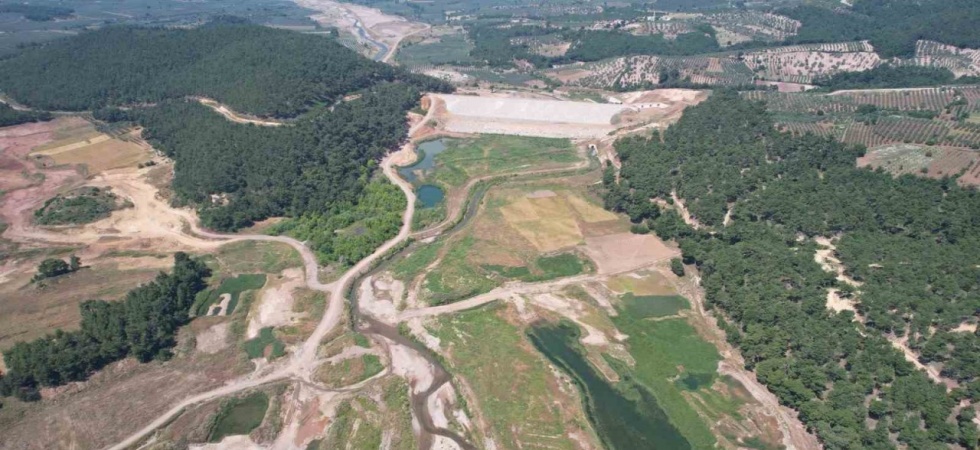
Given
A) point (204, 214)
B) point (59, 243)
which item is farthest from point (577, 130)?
point (59, 243)

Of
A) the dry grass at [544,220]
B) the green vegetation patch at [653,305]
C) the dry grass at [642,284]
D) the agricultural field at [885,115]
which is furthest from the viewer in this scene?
the agricultural field at [885,115]

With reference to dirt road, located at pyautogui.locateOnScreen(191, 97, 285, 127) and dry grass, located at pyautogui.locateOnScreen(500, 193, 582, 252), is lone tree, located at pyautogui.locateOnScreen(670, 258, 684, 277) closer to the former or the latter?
dry grass, located at pyautogui.locateOnScreen(500, 193, 582, 252)

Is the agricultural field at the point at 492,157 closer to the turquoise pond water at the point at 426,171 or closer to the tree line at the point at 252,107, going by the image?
the turquoise pond water at the point at 426,171

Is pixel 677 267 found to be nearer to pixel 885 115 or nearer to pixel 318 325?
pixel 318 325

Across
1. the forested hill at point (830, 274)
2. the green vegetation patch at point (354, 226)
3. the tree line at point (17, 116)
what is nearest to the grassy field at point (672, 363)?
the forested hill at point (830, 274)

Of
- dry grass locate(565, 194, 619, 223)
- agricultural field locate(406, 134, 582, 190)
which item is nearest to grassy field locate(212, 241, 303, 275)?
agricultural field locate(406, 134, 582, 190)

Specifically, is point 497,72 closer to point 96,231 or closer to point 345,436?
point 96,231
